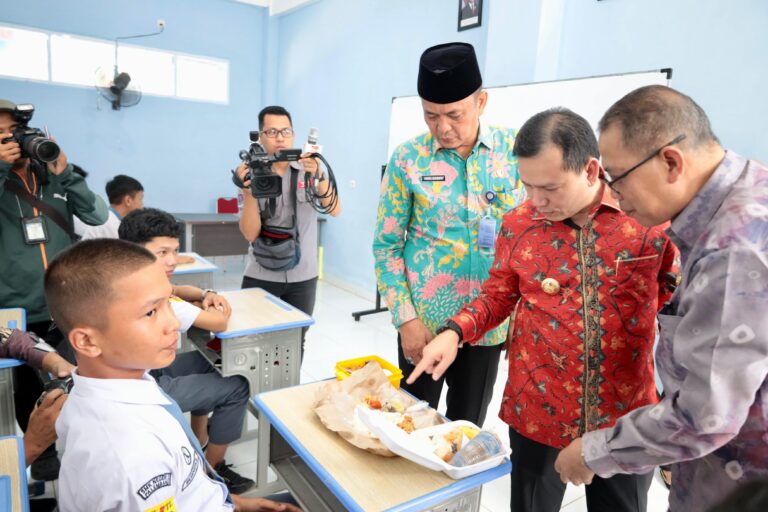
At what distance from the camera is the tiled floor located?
6.68 ft

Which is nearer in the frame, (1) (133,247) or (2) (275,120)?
(1) (133,247)

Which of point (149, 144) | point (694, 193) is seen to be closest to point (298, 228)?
point (694, 193)

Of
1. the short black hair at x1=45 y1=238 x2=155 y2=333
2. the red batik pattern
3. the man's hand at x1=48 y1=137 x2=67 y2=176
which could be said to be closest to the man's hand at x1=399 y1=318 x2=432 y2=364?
the red batik pattern

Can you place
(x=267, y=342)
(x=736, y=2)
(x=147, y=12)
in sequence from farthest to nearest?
(x=147, y=12) < (x=736, y=2) < (x=267, y=342)

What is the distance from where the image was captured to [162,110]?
568cm

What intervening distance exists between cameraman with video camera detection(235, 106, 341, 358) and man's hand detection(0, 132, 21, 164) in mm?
838

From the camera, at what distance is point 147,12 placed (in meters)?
5.43

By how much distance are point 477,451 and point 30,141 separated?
193cm

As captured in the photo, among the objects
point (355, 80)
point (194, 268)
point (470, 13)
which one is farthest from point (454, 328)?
point (355, 80)

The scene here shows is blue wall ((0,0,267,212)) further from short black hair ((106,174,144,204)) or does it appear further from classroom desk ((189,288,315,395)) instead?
classroom desk ((189,288,315,395))

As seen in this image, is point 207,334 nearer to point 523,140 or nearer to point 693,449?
point 523,140

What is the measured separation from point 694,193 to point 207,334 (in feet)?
6.24

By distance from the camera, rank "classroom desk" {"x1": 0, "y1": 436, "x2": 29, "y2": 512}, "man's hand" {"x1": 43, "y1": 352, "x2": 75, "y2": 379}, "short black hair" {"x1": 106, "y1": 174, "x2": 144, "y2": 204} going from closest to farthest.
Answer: "classroom desk" {"x1": 0, "y1": 436, "x2": 29, "y2": 512}, "man's hand" {"x1": 43, "y1": 352, "x2": 75, "y2": 379}, "short black hair" {"x1": 106, "y1": 174, "x2": 144, "y2": 204}

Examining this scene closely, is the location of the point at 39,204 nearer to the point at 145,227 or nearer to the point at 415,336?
the point at 145,227
